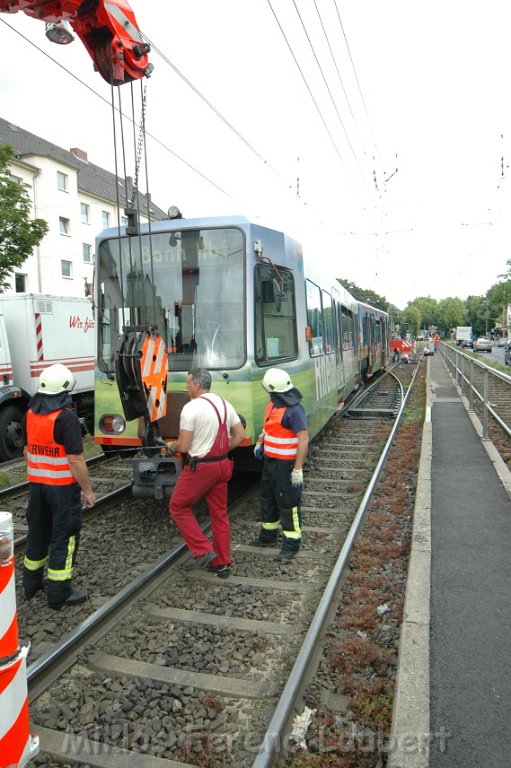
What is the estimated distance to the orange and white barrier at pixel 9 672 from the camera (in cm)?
216

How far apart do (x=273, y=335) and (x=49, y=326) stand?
6958 mm

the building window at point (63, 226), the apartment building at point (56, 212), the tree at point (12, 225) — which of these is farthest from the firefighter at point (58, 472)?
the building window at point (63, 226)

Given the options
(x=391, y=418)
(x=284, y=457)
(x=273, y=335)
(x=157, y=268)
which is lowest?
(x=391, y=418)

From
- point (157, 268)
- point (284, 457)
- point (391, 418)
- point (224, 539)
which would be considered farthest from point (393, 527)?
point (391, 418)

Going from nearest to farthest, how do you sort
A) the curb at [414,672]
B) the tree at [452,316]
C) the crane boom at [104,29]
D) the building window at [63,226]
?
the curb at [414,672] < the crane boom at [104,29] < the building window at [63,226] < the tree at [452,316]

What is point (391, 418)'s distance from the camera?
44.0 feet

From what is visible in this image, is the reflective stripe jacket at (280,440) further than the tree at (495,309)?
No

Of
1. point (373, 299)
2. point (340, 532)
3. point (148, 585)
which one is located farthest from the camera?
point (373, 299)

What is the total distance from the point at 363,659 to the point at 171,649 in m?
1.21

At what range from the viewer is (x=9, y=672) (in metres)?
2.19

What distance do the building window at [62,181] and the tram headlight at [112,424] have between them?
113 ft

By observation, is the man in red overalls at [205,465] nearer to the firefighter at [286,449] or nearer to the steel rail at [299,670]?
the firefighter at [286,449]

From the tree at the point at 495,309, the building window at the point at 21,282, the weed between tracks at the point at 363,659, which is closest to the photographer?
the weed between tracks at the point at 363,659

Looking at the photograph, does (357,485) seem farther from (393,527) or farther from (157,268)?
(157,268)
